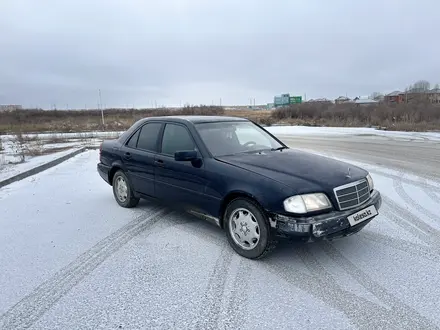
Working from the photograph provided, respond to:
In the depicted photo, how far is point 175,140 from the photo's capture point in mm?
4832

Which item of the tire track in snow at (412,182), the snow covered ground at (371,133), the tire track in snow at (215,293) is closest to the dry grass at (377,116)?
the snow covered ground at (371,133)

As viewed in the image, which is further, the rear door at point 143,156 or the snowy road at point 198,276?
the rear door at point 143,156

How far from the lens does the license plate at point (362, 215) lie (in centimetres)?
355

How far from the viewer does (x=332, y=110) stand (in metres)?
42.0

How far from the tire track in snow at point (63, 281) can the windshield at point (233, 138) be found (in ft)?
5.13

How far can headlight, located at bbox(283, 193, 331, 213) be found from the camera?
11.1 ft

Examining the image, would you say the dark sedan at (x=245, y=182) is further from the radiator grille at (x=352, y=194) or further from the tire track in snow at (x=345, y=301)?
the tire track in snow at (x=345, y=301)

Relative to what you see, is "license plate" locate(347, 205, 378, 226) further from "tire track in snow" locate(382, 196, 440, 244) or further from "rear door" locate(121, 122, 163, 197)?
"rear door" locate(121, 122, 163, 197)

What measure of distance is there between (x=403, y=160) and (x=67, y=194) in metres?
9.45

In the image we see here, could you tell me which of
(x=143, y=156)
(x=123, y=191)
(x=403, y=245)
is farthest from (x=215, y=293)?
(x=123, y=191)

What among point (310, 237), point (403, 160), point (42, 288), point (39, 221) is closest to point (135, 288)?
point (42, 288)

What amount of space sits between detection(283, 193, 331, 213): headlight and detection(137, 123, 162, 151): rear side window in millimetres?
2468

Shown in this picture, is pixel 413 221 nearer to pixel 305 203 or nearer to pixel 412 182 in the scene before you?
pixel 305 203

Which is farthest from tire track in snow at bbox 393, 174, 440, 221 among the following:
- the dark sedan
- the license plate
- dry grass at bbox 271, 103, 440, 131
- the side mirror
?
dry grass at bbox 271, 103, 440, 131
